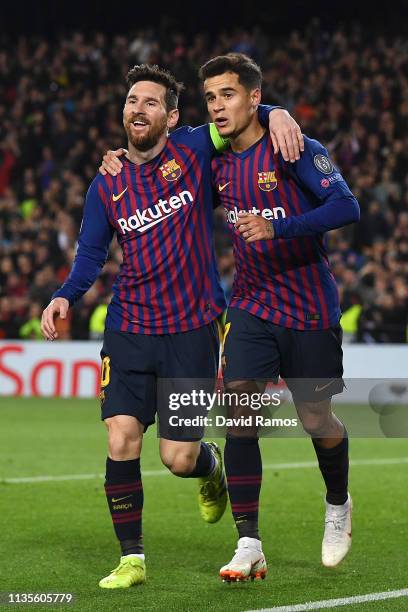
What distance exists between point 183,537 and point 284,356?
157 centimetres

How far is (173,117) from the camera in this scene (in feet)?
19.9

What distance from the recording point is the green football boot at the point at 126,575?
5.52m

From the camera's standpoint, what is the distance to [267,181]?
231 inches

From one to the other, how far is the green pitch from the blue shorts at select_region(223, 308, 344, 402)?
90 cm

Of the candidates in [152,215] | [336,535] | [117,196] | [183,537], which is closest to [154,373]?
[152,215]

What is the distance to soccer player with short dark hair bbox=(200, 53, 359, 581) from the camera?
5.81m

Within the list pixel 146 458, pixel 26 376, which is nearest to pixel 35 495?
pixel 146 458

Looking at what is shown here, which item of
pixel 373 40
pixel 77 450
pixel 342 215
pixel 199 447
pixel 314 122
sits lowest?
pixel 77 450

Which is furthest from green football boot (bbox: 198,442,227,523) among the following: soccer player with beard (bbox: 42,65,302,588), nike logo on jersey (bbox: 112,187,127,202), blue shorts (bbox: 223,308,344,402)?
nike logo on jersey (bbox: 112,187,127,202)

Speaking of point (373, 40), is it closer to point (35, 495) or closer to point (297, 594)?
point (35, 495)

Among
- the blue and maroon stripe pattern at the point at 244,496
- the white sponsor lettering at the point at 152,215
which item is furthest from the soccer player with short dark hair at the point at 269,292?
the white sponsor lettering at the point at 152,215

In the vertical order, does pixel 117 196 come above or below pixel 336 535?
above

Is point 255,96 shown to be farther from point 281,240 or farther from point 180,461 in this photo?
point 180,461

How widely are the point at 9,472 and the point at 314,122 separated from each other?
12.6 meters
